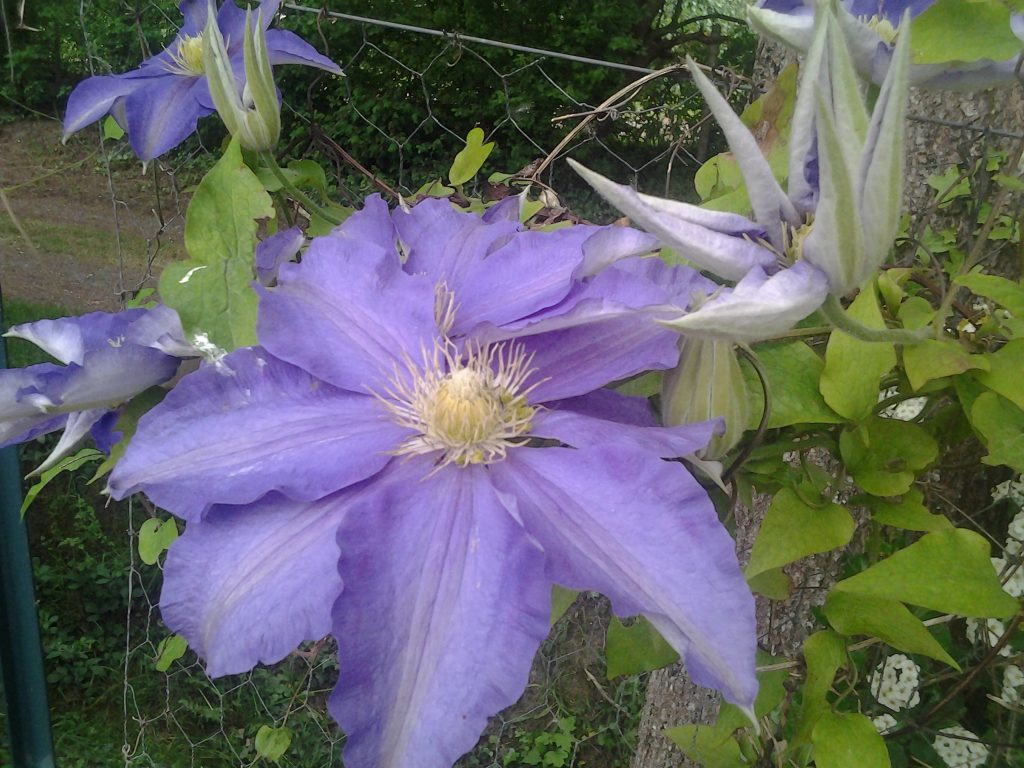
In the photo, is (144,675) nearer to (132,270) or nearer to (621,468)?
(132,270)

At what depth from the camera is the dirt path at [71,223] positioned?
2.44 meters

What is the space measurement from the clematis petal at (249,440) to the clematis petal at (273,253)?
0.28 feet

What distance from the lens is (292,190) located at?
25.5 inches

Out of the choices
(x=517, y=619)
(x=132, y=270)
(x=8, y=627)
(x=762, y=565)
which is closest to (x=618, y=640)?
(x=762, y=565)

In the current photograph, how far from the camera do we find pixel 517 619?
329 mm

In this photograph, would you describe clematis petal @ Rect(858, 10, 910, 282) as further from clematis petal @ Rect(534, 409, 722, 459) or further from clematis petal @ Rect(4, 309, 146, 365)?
clematis petal @ Rect(4, 309, 146, 365)

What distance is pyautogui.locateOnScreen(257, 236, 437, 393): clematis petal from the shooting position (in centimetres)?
41

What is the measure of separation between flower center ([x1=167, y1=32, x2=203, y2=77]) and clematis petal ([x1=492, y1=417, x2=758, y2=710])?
552mm

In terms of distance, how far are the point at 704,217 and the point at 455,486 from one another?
0.55 feet

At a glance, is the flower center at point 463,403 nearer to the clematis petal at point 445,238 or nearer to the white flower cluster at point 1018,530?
the clematis petal at point 445,238

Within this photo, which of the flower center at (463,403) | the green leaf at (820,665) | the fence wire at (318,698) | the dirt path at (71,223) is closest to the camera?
the flower center at (463,403)

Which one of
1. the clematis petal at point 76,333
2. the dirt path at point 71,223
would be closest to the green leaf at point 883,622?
the clematis petal at point 76,333

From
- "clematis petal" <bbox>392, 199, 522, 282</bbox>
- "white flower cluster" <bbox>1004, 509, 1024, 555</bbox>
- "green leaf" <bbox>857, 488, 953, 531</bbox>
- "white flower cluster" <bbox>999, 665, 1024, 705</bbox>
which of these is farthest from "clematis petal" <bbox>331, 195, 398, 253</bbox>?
"white flower cluster" <bbox>999, 665, 1024, 705</bbox>

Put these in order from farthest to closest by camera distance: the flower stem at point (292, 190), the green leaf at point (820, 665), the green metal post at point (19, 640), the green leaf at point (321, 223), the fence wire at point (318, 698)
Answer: the fence wire at point (318, 698) < the green metal post at point (19, 640) < the green leaf at point (321, 223) < the flower stem at point (292, 190) < the green leaf at point (820, 665)
